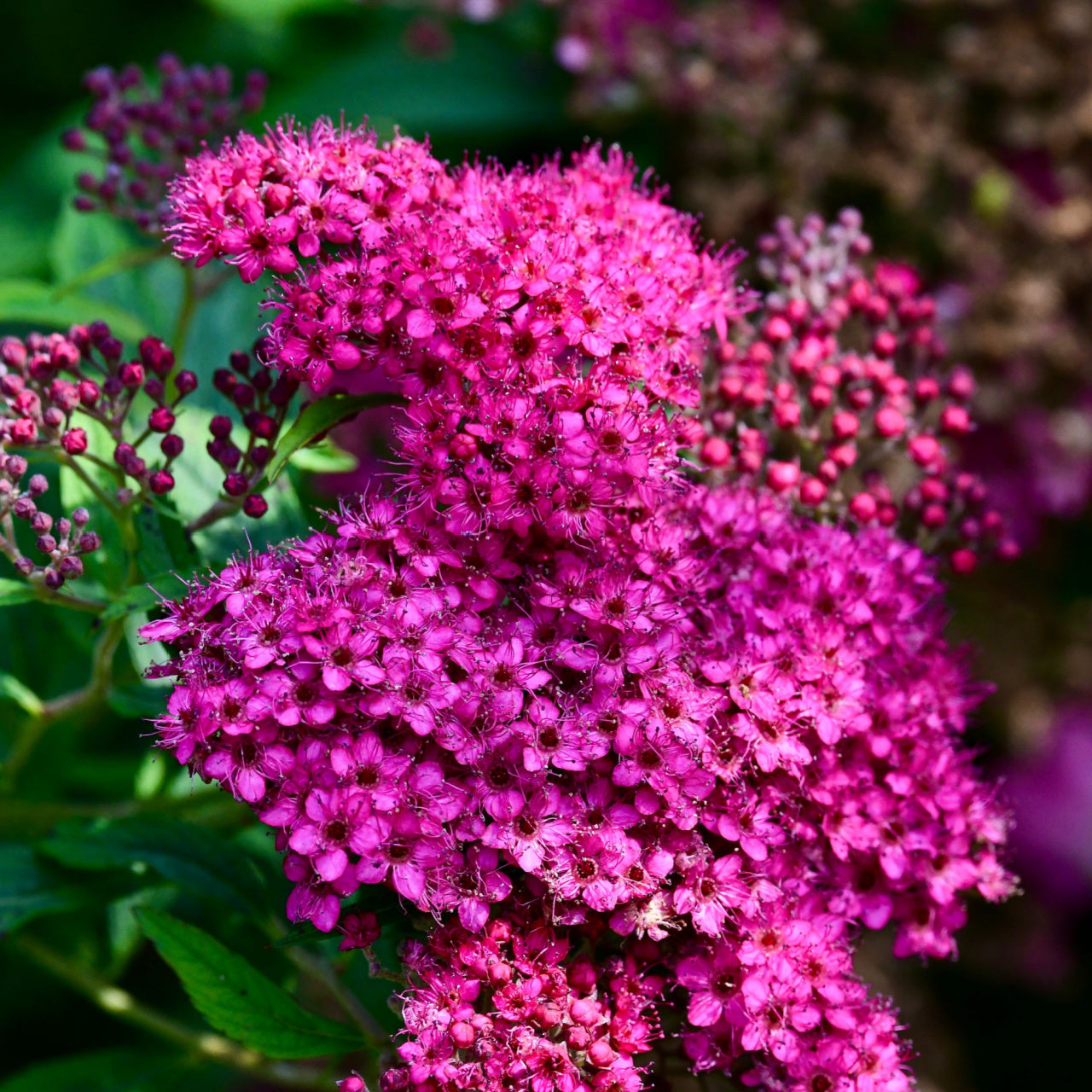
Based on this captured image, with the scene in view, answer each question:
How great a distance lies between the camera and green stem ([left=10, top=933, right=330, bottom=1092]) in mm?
1538

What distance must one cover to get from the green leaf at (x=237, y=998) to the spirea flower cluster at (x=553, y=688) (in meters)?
0.18

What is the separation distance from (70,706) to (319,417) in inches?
20.6

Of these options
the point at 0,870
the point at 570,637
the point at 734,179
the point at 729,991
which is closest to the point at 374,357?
the point at 570,637

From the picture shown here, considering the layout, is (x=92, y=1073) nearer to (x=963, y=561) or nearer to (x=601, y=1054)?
(x=601, y=1054)

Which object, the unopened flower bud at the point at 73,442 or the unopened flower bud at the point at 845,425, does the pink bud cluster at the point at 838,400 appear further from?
the unopened flower bud at the point at 73,442

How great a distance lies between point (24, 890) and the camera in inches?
57.3

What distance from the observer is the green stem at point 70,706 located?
52.8 inches

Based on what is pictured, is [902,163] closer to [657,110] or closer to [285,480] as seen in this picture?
[657,110]

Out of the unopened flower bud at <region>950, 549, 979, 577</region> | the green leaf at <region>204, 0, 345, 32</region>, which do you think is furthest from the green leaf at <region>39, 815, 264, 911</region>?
the green leaf at <region>204, 0, 345, 32</region>

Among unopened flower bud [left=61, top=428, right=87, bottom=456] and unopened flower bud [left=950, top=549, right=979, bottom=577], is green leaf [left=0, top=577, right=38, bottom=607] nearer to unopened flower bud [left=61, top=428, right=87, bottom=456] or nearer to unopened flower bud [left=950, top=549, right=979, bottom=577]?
unopened flower bud [left=61, top=428, right=87, bottom=456]

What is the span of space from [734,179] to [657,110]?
0.25m

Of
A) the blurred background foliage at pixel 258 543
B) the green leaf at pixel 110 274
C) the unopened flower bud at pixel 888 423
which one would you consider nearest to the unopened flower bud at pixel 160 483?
the blurred background foliage at pixel 258 543

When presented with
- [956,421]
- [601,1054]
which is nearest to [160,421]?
[601,1054]

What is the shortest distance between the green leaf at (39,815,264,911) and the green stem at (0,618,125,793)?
0.14 metres
